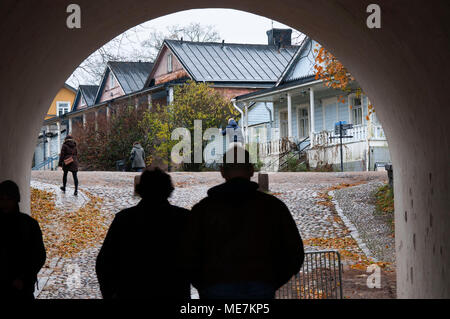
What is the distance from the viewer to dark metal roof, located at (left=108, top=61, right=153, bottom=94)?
50.8 metres

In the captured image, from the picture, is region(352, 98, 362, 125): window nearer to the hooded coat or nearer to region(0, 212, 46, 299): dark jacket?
the hooded coat

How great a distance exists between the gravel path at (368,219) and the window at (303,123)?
46.0ft

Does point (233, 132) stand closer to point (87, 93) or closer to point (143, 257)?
point (143, 257)

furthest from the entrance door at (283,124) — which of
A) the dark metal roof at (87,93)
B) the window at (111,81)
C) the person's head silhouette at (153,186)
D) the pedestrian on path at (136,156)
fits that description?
the person's head silhouette at (153,186)

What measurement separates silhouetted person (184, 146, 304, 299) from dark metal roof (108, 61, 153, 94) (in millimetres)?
46499

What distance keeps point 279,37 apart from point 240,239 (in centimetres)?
4516

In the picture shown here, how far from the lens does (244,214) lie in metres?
4.28

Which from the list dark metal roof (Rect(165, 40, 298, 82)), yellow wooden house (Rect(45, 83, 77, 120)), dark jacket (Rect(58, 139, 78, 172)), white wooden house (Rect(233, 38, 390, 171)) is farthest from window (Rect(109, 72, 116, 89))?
dark jacket (Rect(58, 139, 78, 172))

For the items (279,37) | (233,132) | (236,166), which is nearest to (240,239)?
(236,166)

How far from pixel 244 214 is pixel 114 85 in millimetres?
49269

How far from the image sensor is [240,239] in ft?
13.9

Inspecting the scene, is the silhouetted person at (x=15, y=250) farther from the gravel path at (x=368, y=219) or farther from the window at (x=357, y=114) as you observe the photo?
the window at (x=357, y=114)

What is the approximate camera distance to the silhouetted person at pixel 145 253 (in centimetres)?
454

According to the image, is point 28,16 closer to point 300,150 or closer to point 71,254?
point 71,254
